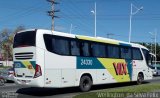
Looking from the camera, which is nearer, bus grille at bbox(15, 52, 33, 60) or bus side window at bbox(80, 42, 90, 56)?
bus grille at bbox(15, 52, 33, 60)

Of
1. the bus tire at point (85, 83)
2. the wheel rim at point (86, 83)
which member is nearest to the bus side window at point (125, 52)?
the bus tire at point (85, 83)

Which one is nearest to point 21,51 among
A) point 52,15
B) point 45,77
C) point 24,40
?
point 24,40

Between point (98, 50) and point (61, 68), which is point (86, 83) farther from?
point (61, 68)

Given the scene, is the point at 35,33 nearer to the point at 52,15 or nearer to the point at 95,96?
the point at 95,96

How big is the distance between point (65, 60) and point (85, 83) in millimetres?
2378

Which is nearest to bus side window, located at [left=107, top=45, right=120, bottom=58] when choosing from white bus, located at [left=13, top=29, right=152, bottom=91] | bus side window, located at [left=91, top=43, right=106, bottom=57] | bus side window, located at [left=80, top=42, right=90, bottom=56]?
white bus, located at [left=13, top=29, right=152, bottom=91]

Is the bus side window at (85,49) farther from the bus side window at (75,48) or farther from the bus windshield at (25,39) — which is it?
the bus windshield at (25,39)

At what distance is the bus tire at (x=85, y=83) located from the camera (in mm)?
19905

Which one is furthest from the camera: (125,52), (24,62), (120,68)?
(125,52)

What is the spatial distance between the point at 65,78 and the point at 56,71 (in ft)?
2.78

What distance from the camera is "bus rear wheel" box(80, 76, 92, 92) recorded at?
1992 centimetres

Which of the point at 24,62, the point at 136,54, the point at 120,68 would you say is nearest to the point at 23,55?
the point at 24,62

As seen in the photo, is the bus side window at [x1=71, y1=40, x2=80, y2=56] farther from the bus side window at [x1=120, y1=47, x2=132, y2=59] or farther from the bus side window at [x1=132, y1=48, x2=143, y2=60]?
the bus side window at [x1=132, y1=48, x2=143, y2=60]

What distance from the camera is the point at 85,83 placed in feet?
66.4
